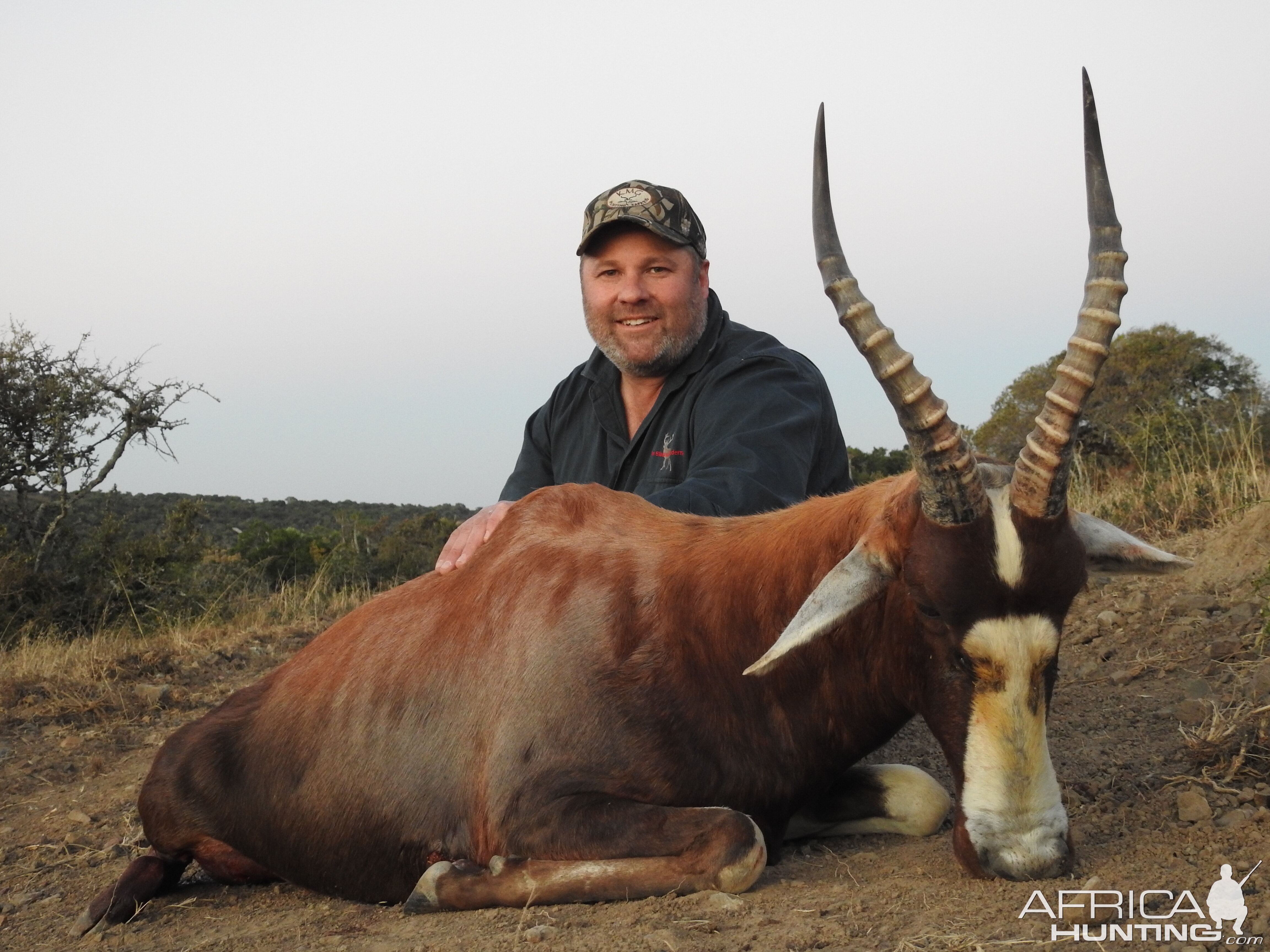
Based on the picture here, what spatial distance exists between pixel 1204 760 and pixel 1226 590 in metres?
2.93

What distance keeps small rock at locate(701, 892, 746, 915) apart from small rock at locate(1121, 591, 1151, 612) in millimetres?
4388

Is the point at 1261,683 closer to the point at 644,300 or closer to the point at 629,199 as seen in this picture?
the point at 644,300

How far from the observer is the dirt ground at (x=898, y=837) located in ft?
10.8

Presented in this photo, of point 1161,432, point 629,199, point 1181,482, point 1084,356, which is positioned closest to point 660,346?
point 629,199

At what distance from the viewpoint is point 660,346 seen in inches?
262

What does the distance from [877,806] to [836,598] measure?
4.21 feet

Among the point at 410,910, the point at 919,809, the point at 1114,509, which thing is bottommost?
the point at 410,910

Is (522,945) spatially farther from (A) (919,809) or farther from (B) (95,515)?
(B) (95,515)

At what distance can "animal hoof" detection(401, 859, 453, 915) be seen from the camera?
397cm

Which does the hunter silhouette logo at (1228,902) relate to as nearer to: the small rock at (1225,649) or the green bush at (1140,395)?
the small rock at (1225,649)

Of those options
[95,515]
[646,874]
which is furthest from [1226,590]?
[95,515]

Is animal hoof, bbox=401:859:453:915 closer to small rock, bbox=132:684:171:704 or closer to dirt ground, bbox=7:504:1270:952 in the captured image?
dirt ground, bbox=7:504:1270:952

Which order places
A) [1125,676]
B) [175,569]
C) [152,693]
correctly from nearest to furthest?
[1125,676]
[152,693]
[175,569]

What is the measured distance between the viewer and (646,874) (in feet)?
12.2
